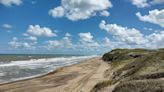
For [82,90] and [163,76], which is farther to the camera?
[82,90]

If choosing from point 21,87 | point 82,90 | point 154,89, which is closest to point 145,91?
point 154,89

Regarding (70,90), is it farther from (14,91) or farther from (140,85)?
(140,85)

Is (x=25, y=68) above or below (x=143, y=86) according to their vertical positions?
above

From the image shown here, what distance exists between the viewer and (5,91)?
26844 mm

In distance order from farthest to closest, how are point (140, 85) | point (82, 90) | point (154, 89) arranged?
1. point (82, 90)
2. point (140, 85)
3. point (154, 89)

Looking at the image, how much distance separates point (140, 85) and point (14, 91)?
16289 mm

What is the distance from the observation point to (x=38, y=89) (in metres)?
27.3

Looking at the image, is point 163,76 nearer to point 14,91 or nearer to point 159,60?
point 159,60

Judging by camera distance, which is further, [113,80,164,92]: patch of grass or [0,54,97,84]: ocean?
[0,54,97,84]: ocean

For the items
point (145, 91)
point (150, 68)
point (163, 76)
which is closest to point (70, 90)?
point (150, 68)

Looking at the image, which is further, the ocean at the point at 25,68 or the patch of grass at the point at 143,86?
the ocean at the point at 25,68

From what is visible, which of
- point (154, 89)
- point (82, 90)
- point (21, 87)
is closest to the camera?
point (154, 89)

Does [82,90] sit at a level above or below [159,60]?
below

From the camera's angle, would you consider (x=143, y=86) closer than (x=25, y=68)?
Yes
